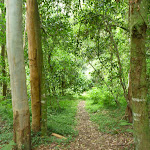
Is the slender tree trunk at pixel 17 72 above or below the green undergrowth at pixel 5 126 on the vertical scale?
above

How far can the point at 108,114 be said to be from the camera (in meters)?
6.88

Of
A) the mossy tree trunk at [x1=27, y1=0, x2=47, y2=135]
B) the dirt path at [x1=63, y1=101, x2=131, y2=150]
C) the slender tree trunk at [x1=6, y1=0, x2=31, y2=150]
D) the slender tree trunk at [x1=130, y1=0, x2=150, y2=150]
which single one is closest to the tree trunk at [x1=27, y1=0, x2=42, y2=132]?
the mossy tree trunk at [x1=27, y1=0, x2=47, y2=135]

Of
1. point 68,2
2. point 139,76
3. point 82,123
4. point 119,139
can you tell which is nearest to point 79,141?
point 119,139

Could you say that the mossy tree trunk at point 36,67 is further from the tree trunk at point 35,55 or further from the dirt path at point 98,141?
the dirt path at point 98,141

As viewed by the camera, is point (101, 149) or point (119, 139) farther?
point (119, 139)

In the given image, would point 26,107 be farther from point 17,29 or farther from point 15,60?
point 17,29

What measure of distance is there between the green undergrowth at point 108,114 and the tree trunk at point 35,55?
254cm

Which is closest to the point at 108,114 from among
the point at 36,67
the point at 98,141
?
the point at 98,141

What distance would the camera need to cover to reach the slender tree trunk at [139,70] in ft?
7.12

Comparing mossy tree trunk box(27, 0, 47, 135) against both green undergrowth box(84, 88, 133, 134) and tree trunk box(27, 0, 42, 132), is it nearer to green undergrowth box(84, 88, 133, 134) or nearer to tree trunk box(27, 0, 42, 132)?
tree trunk box(27, 0, 42, 132)

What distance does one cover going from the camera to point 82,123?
6.28 metres

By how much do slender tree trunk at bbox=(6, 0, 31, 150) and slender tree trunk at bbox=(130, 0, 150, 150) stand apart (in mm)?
2599

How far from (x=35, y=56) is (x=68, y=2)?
267cm

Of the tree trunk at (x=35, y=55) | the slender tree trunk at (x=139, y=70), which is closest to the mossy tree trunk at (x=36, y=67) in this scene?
the tree trunk at (x=35, y=55)
